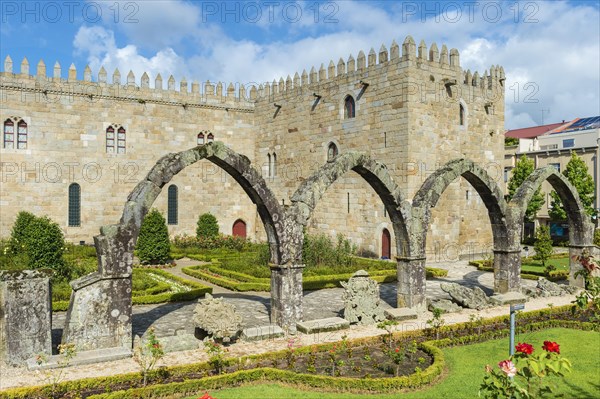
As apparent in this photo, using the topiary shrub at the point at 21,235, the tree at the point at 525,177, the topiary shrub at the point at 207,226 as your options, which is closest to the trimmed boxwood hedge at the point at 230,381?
the topiary shrub at the point at 21,235

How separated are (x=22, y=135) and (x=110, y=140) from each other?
4133 millimetres

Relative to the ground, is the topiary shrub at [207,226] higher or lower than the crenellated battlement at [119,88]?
lower

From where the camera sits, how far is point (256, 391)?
8.38 meters

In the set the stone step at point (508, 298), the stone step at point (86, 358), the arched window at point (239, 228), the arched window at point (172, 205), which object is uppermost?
the arched window at point (172, 205)

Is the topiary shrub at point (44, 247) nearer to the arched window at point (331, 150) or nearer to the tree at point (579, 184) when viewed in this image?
the arched window at point (331, 150)

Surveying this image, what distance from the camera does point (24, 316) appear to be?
9328 mm

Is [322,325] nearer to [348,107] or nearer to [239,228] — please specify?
[348,107]

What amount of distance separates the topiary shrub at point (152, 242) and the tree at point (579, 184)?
79.5 feet

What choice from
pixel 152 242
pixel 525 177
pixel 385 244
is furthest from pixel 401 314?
pixel 525 177

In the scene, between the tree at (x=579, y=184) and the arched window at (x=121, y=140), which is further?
the tree at (x=579, y=184)

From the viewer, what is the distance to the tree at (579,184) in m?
32.8

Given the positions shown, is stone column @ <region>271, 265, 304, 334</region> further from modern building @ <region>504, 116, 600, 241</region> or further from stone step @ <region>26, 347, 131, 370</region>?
modern building @ <region>504, 116, 600, 241</region>

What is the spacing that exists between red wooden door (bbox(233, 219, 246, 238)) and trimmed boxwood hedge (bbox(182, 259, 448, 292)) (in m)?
10.5

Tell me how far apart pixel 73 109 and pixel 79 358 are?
67.0 feet
